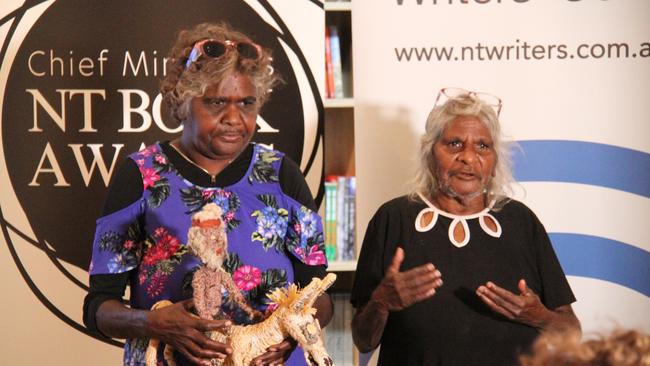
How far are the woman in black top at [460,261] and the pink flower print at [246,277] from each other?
0.45 metres

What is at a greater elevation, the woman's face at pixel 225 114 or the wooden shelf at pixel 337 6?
the wooden shelf at pixel 337 6

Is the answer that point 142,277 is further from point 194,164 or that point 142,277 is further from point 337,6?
point 337,6

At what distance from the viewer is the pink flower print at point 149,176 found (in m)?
2.24

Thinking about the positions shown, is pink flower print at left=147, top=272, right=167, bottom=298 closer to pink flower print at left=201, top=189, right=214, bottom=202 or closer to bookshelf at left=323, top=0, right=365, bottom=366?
pink flower print at left=201, top=189, right=214, bottom=202

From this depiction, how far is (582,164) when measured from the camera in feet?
11.3

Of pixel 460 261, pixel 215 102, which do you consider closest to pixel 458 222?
pixel 460 261

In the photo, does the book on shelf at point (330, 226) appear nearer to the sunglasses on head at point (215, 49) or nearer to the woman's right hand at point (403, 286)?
the woman's right hand at point (403, 286)

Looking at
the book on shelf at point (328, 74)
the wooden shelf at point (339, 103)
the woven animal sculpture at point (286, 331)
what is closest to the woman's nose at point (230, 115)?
the woven animal sculpture at point (286, 331)

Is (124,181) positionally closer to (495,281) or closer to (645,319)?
(495,281)

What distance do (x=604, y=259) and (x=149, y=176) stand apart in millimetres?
1901

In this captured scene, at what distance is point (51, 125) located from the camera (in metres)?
3.37

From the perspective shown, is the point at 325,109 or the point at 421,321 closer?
the point at 421,321

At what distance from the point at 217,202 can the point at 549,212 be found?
1.64m

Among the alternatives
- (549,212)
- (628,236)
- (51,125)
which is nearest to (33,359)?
(51,125)
